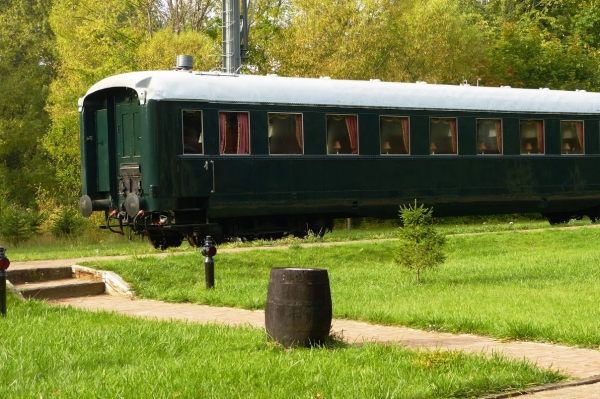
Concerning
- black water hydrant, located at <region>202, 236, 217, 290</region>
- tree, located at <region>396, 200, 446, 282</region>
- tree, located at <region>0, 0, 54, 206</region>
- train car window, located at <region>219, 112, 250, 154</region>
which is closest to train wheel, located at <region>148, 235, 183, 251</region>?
train car window, located at <region>219, 112, 250, 154</region>

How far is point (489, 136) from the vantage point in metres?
25.8

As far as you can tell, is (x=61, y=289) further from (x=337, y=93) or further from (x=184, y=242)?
(x=184, y=242)

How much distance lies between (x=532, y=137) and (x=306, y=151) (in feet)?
21.7

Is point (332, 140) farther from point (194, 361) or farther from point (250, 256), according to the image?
point (194, 361)

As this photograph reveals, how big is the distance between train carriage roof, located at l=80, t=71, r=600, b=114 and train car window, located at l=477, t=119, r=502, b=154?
0.31 m

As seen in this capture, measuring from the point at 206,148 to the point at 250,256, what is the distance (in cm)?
313

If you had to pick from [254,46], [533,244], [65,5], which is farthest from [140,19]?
[533,244]

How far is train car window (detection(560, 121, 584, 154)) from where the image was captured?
27125 millimetres

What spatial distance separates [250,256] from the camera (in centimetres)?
1912

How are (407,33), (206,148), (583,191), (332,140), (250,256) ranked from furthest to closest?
(407,33)
(583,191)
(332,140)
(206,148)
(250,256)

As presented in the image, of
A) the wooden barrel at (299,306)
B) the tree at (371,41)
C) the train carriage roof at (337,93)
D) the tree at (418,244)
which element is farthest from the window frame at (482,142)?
the wooden barrel at (299,306)

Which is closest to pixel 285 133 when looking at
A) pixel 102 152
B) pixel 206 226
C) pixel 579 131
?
A: pixel 206 226

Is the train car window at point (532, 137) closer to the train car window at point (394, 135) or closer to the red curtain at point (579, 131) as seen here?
the red curtain at point (579, 131)

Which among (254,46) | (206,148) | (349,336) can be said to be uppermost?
(254,46)
